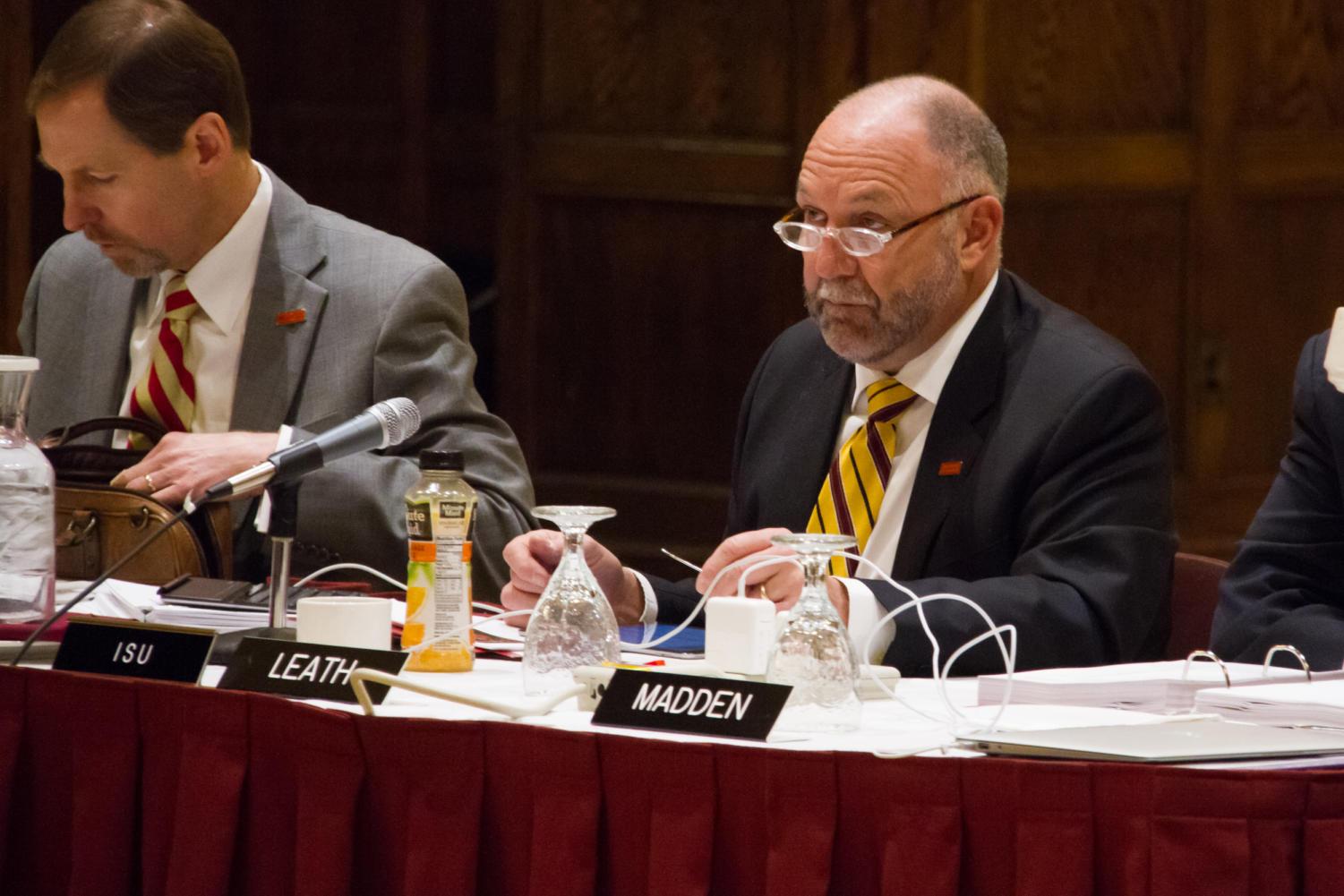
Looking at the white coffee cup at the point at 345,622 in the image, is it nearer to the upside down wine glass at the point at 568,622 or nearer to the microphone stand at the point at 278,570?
the microphone stand at the point at 278,570

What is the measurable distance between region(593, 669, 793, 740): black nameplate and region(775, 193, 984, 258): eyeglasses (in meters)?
1.06

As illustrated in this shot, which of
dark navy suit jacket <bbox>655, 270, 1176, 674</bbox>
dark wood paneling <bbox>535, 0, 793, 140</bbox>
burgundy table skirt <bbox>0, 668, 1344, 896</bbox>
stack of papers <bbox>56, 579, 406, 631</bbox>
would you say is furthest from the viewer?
dark wood paneling <bbox>535, 0, 793, 140</bbox>

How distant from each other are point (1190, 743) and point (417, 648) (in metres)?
0.85

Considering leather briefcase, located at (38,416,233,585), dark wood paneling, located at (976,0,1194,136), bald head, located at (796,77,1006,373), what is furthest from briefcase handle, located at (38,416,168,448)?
dark wood paneling, located at (976,0,1194,136)

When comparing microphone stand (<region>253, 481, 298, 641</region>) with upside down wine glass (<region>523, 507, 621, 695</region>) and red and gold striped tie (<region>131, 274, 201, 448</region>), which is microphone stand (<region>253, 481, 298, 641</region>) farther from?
red and gold striped tie (<region>131, 274, 201, 448</region>)

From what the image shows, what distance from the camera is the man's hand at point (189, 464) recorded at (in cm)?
274

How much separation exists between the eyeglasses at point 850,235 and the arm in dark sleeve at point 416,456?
63cm

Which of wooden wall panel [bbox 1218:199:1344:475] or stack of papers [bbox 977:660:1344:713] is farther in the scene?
wooden wall panel [bbox 1218:199:1344:475]

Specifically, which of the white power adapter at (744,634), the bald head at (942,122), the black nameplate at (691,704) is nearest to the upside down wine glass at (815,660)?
the black nameplate at (691,704)

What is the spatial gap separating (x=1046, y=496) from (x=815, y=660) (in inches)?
34.6

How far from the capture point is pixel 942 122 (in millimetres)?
2744

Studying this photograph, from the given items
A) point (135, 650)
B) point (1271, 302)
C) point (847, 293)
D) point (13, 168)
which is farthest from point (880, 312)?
A: point (13, 168)

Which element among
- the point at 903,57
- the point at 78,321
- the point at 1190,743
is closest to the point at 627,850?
the point at 1190,743

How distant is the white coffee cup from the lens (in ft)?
6.82
